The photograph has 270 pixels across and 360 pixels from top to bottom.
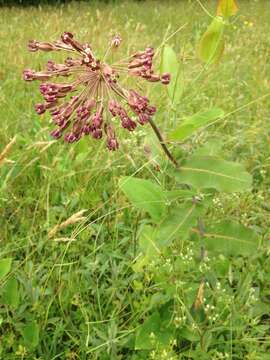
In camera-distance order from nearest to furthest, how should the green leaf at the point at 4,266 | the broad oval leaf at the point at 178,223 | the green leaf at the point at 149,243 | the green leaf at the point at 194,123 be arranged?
the green leaf at the point at 194,123, the broad oval leaf at the point at 178,223, the green leaf at the point at 149,243, the green leaf at the point at 4,266

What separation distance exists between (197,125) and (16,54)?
400cm

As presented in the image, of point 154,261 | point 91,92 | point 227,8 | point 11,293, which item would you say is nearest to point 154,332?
point 154,261

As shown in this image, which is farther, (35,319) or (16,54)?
(16,54)

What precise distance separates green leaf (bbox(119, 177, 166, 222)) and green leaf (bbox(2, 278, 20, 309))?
0.61 meters

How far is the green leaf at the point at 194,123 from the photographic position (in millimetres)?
1498

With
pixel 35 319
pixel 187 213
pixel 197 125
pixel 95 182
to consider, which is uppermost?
pixel 197 125

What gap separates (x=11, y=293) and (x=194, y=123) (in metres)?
0.98

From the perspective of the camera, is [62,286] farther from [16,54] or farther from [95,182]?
[16,54]

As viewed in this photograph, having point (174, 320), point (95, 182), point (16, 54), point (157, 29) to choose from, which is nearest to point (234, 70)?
point (16, 54)

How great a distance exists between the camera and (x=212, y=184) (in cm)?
156

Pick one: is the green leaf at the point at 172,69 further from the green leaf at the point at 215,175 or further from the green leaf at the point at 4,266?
the green leaf at the point at 4,266

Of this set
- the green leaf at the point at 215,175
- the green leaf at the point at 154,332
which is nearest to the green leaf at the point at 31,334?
the green leaf at the point at 154,332

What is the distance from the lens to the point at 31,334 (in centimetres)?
187

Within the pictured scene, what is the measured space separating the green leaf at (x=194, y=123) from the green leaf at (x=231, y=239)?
0.41 m
